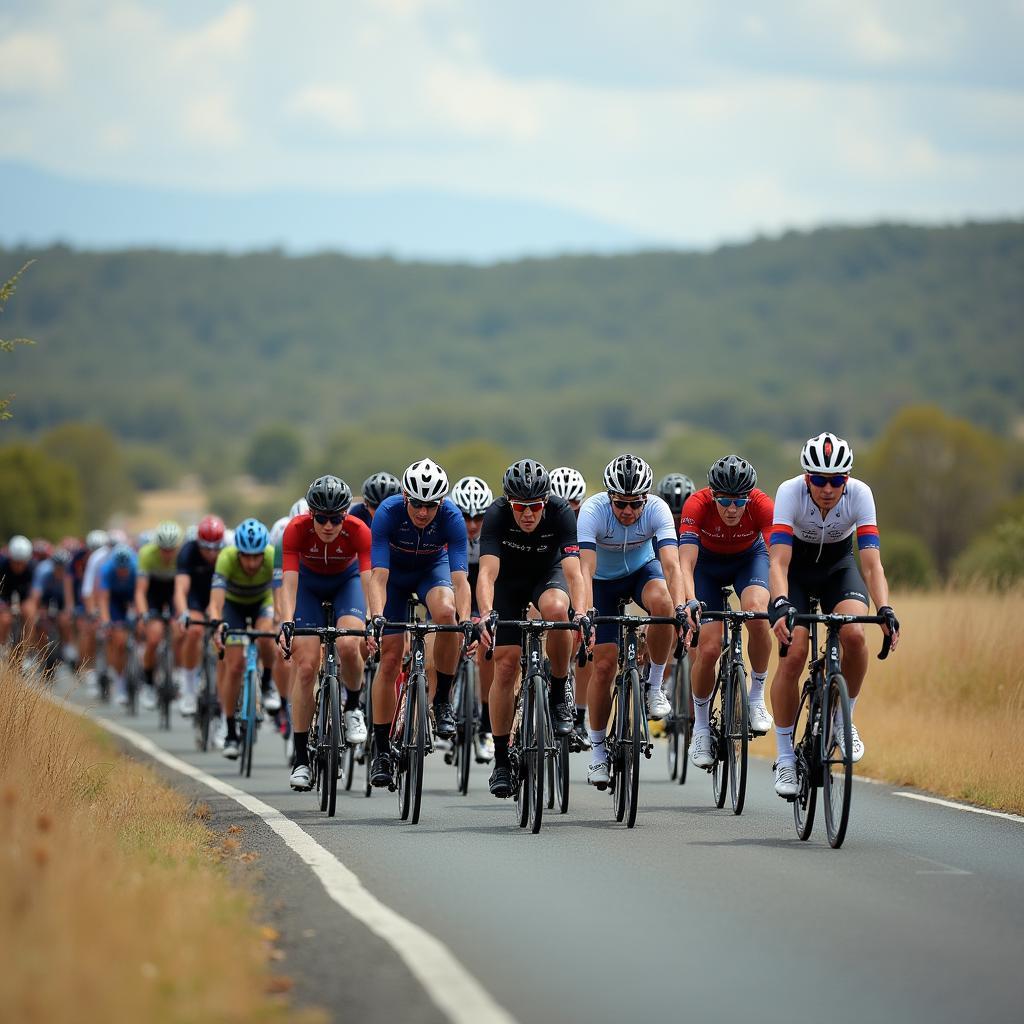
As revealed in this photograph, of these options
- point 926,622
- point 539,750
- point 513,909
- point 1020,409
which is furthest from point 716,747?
point 1020,409

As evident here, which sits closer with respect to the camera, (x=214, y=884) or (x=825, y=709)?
(x=214, y=884)

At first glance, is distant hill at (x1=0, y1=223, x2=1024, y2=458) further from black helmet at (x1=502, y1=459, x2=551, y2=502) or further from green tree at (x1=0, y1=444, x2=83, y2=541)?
black helmet at (x1=502, y1=459, x2=551, y2=502)

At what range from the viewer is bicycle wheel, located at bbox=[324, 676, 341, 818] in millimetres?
12453

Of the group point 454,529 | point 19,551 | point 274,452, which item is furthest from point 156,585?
point 274,452

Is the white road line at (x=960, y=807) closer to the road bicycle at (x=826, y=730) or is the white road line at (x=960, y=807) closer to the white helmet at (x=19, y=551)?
the road bicycle at (x=826, y=730)

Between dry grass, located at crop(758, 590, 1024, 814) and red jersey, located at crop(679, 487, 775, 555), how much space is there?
2407 millimetres

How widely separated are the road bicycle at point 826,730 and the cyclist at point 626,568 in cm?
133

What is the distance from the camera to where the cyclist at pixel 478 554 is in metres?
14.7

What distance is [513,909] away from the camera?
8.49 metres

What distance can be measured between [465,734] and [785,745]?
3.71 metres

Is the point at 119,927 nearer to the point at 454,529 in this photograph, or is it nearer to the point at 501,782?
the point at 501,782

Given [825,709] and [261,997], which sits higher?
[825,709]

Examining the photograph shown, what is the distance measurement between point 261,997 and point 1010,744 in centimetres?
985

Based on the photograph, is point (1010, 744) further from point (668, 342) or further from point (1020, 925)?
point (668, 342)
